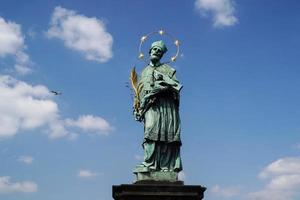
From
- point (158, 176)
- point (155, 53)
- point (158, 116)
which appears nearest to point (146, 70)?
point (155, 53)

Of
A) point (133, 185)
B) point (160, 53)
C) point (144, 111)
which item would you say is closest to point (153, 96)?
point (144, 111)

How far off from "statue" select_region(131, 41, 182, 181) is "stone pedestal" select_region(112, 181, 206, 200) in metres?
0.76

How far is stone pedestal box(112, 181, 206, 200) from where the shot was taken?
15523 mm

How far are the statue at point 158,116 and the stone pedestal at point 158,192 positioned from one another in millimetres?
758

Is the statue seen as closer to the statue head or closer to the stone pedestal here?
the statue head

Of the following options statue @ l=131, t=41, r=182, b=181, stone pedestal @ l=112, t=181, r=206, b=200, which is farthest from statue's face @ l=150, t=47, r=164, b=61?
stone pedestal @ l=112, t=181, r=206, b=200

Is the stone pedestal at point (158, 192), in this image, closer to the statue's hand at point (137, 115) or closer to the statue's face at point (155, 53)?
the statue's hand at point (137, 115)

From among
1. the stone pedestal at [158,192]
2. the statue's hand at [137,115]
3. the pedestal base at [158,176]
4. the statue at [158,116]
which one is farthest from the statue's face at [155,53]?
the stone pedestal at [158,192]

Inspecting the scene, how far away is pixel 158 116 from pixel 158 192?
274 centimetres

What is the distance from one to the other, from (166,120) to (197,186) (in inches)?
105

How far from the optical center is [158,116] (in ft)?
57.0

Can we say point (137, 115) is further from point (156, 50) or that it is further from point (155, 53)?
point (156, 50)

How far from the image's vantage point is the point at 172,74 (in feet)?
59.3

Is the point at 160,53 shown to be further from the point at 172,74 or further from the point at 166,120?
the point at 166,120
